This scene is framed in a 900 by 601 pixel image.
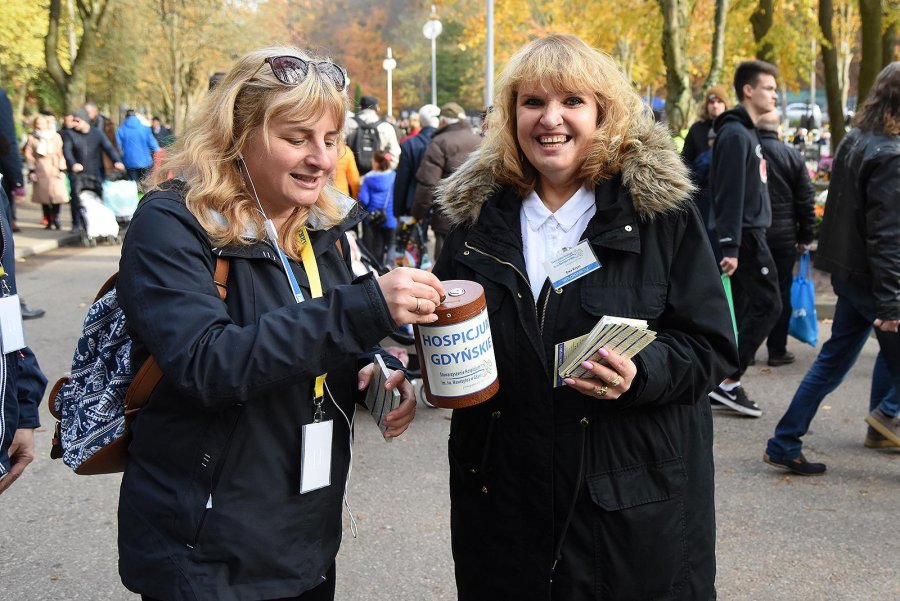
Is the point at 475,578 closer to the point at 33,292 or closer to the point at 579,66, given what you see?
the point at 579,66

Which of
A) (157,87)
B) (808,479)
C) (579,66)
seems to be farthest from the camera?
(157,87)

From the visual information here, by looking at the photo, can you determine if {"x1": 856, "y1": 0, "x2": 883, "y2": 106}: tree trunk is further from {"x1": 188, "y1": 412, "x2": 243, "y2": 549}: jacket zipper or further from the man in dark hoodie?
{"x1": 188, "y1": 412, "x2": 243, "y2": 549}: jacket zipper

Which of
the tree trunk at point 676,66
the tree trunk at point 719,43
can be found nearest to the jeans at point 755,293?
the tree trunk at point 676,66

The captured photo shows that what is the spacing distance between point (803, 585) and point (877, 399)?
6.46ft

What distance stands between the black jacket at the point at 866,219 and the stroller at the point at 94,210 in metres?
12.5

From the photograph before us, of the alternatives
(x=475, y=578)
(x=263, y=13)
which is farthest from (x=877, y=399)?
(x=263, y=13)

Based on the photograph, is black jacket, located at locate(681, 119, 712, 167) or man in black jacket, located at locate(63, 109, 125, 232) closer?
black jacket, located at locate(681, 119, 712, 167)

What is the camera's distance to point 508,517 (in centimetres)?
238

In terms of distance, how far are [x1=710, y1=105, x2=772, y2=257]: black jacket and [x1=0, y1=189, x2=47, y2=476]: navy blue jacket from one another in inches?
178

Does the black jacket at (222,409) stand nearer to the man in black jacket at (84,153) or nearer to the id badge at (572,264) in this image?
the id badge at (572,264)

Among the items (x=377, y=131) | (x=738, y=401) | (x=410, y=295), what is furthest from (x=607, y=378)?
(x=377, y=131)

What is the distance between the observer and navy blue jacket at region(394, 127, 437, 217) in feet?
31.6

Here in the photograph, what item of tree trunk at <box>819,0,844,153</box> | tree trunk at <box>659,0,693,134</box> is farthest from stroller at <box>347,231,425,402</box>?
tree trunk at <box>819,0,844,153</box>

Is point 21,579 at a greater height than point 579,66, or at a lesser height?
lesser
